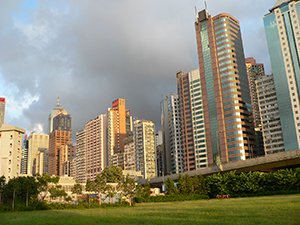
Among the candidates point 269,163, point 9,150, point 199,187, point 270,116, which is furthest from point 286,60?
point 9,150

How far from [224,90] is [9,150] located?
116250 mm

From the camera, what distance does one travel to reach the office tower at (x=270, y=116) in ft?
564

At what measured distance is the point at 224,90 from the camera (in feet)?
575

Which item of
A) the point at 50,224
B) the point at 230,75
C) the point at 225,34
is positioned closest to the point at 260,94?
the point at 230,75

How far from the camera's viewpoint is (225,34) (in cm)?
18088

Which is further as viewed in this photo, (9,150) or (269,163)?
(9,150)

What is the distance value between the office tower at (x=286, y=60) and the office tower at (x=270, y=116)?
12689 millimetres

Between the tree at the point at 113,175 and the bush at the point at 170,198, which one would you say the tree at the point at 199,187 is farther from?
the tree at the point at 113,175

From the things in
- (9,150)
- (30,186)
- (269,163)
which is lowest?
(30,186)

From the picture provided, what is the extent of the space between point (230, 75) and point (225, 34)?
85.2 feet

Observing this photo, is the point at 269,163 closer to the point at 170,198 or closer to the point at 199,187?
the point at 199,187

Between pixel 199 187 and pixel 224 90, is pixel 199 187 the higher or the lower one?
the lower one

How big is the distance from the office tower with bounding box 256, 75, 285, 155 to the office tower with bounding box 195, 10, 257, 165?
34.5ft

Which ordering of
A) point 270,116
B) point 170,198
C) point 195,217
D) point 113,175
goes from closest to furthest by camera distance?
1. point 195,217
2. point 170,198
3. point 270,116
4. point 113,175
